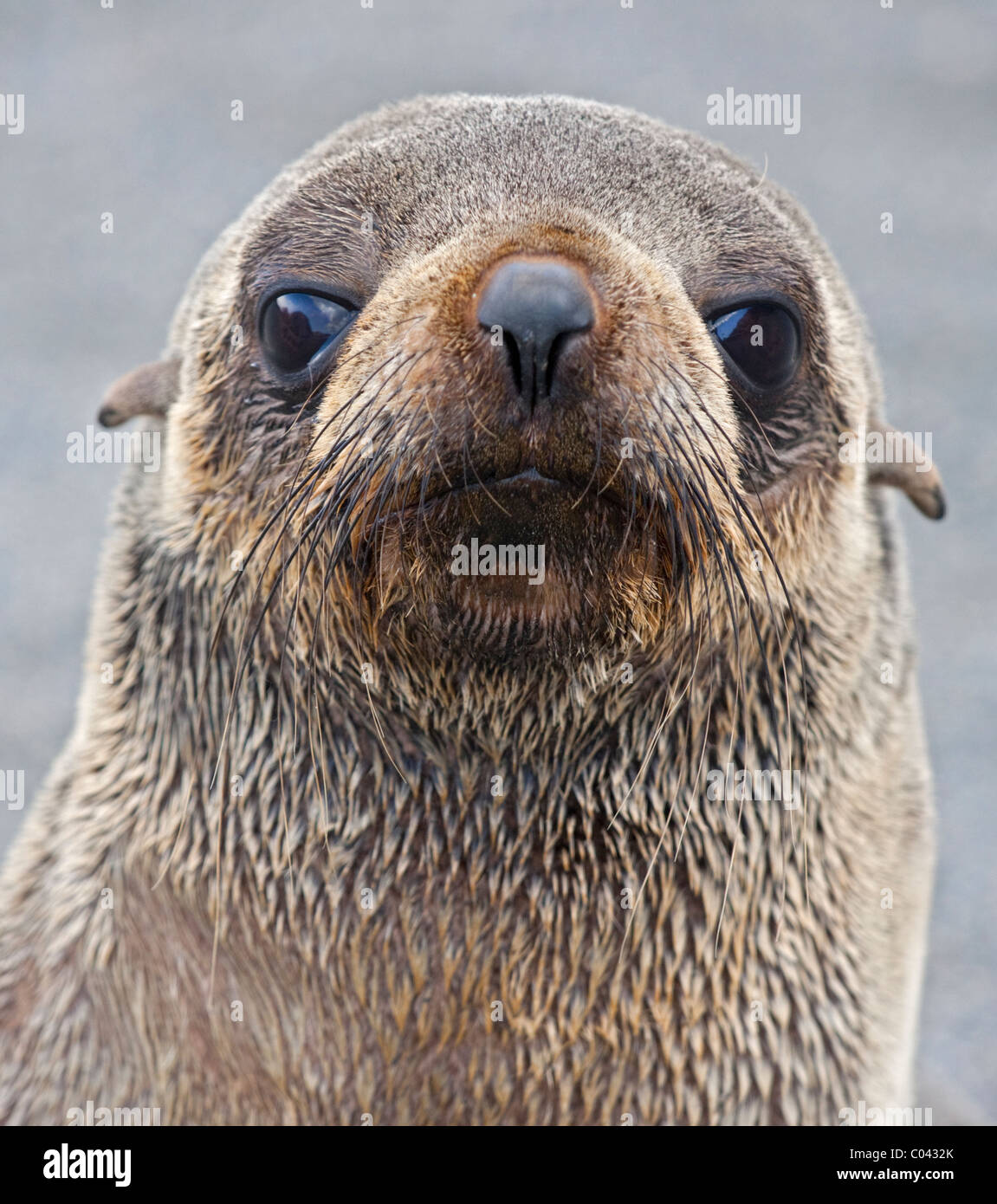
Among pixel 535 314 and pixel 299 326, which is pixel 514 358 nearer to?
pixel 535 314

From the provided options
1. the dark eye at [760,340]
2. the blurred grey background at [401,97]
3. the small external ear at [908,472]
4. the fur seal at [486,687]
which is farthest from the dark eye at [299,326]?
the blurred grey background at [401,97]

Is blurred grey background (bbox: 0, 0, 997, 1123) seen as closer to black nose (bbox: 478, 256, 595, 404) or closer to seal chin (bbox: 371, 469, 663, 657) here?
seal chin (bbox: 371, 469, 663, 657)

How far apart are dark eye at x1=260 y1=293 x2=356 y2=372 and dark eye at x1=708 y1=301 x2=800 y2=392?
2.67 feet

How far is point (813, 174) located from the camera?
1556 centimetres

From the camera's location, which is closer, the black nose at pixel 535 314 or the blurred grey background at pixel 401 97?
the black nose at pixel 535 314

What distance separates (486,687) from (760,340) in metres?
0.97

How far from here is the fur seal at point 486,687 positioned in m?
2.99

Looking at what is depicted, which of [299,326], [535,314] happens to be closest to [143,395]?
[299,326]

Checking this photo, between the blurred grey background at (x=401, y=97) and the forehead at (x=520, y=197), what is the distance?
544 cm

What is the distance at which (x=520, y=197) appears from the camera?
10.5 feet

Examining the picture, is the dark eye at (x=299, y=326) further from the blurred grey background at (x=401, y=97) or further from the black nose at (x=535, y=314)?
the blurred grey background at (x=401, y=97)

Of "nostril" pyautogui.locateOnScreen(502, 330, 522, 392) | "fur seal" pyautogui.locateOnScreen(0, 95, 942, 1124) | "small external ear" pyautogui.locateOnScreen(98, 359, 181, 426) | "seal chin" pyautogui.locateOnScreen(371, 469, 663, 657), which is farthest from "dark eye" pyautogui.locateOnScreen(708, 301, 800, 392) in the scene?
"small external ear" pyautogui.locateOnScreen(98, 359, 181, 426)

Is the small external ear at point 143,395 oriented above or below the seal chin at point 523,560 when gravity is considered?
above

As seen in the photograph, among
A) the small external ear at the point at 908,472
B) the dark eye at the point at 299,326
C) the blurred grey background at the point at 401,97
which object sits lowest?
the small external ear at the point at 908,472
